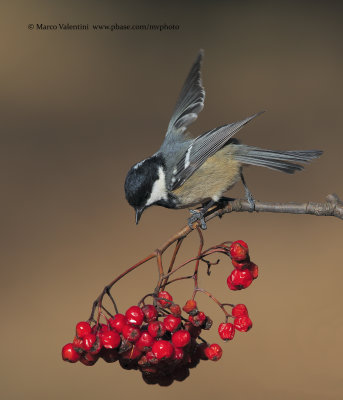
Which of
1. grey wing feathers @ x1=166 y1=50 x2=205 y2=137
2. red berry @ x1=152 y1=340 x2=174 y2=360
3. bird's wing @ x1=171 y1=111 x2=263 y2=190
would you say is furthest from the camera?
grey wing feathers @ x1=166 y1=50 x2=205 y2=137

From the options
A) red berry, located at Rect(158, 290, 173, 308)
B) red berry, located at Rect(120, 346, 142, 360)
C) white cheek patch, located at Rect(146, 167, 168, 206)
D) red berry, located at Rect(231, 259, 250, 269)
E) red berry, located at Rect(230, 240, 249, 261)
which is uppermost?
white cheek patch, located at Rect(146, 167, 168, 206)

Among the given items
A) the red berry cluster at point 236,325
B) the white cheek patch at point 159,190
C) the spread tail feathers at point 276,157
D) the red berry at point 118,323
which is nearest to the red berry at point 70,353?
the red berry at point 118,323

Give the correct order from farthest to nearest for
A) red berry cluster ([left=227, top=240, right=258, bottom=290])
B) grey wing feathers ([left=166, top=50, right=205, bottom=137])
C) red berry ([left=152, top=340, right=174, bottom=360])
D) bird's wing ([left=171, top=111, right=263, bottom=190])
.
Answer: grey wing feathers ([left=166, top=50, right=205, bottom=137]), bird's wing ([left=171, top=111, right=263, bottom=190]), red berry cluster ([left=227, top=240, right=258, bottom=290]), red berry ([left=152, top=340, right=174, bottom=360])

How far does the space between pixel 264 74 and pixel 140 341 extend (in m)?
3.92

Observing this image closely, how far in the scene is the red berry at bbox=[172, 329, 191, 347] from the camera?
1.22 meters

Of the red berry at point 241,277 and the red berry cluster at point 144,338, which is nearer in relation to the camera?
the red berry cluster at point 144,338

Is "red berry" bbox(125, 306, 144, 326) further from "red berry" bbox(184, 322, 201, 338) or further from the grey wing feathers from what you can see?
the grey wing feathers

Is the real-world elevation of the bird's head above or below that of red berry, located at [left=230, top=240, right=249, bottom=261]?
above

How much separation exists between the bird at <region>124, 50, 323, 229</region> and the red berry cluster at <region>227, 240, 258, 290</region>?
39 centimetres

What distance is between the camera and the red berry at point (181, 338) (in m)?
1.22

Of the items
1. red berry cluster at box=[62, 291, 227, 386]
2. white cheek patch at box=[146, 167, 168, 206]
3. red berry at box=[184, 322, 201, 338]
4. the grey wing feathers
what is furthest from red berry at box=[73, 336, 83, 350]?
the grey wing feathers

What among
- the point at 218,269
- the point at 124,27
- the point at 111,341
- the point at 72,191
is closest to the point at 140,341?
the point at 111,341

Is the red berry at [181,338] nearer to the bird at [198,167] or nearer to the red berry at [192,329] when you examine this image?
the red berry at [192,329]

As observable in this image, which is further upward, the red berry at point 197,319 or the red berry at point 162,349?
the red berry at point 197,319
